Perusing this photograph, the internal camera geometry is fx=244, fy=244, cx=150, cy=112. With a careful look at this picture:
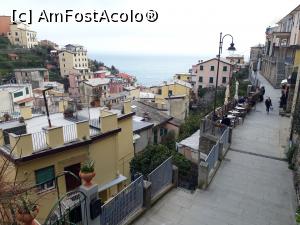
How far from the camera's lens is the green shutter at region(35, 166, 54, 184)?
1134cm

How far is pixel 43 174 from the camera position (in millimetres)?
11523

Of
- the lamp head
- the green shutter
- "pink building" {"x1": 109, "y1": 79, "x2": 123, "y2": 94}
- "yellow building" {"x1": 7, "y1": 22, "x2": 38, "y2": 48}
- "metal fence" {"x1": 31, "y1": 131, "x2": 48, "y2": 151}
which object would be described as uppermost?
"yellow building" {"x1": 7, "y1": 22, "x2": 38, "y2": 48}

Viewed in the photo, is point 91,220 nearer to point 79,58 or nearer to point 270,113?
point 270,113

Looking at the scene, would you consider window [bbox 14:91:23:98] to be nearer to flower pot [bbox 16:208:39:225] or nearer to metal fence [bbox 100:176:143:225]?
metal fence [bbox 100:176:143:225]

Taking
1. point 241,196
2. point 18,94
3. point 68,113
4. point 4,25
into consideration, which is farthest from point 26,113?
point 4,25

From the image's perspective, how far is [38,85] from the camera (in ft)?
180

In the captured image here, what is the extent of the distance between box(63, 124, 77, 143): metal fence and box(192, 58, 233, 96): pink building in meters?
46.5

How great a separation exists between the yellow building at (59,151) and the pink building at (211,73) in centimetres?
4303

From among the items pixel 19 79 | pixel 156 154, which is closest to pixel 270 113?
pixel 156 154

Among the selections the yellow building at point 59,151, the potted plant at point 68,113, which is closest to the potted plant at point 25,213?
the yellow building at point 59,151

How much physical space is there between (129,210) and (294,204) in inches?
234

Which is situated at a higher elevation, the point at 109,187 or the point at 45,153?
the point at 45,153

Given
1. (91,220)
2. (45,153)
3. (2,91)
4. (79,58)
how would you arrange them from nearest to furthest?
(91,220) < (45,153) < (2,91) < (79,58)

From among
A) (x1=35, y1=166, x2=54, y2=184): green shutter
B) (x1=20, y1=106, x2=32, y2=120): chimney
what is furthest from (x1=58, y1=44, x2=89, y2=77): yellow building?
(x1=35, y1=166, x2=54, y2=184): green shutter
